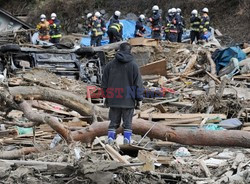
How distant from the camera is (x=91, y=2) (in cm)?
2930

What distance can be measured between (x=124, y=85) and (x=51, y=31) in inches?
509

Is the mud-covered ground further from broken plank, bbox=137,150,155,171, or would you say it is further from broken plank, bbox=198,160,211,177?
broken plank, bbox=137,150,155,171

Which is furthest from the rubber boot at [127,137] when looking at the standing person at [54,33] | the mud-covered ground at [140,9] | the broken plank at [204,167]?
the mud-covered ground at [140,9]

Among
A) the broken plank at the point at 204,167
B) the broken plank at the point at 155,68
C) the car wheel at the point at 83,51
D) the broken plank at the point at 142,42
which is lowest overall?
the broken plank at the point at 204,167

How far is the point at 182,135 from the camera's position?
26.3ft

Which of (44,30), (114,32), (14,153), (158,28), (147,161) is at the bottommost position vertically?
(14,153)

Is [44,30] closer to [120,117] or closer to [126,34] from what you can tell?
[126,34]

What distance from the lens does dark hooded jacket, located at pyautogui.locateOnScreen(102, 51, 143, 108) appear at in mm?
7539

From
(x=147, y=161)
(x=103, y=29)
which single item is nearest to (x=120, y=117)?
(x=147, y=161)

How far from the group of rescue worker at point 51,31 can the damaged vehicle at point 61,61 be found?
532 cm

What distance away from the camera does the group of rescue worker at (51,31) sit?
19750 mm

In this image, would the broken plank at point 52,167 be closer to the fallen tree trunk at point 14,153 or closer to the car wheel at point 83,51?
the fallen tree trunk at point 14,153

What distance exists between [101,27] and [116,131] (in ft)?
36.4

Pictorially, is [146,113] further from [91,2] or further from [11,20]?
[91,2]
